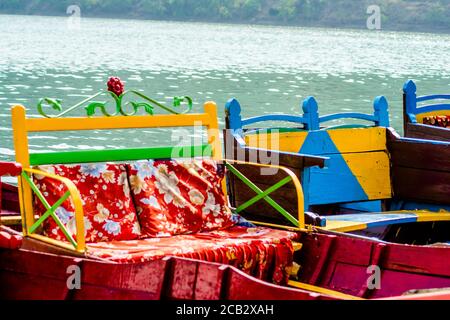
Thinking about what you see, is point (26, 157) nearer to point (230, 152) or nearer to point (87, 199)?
point (87, 199)

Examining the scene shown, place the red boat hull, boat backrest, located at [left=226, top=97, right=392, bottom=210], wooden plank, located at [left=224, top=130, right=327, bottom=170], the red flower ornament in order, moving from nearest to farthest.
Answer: the red boat hull → the red flower ornament → wooden plank, located at [left=224, top=130, right=327, bottom=170] → boat backrest, located at [left=226, top=97, right=392, bottom=210]

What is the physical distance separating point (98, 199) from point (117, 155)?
1.24ft

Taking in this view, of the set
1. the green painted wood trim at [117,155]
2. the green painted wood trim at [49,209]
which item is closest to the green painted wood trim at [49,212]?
the green painted wood trim at [49,209]

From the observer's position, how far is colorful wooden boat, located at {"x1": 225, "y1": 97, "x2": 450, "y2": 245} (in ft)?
29.8

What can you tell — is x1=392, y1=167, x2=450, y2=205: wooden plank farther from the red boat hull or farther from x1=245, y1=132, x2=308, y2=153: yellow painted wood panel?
the red boat hull

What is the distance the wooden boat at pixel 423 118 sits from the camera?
10.2m

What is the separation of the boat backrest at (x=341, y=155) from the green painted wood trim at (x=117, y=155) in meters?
1.86

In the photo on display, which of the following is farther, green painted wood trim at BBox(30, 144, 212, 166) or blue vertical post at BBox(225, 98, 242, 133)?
blue vertical post at BBox(225, 98, 242, 133)

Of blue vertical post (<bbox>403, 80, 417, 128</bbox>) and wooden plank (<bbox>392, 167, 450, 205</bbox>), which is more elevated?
blue vertical post (<bbox>403, 80, 417, 128</bbox>)

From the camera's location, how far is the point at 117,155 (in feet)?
23.4

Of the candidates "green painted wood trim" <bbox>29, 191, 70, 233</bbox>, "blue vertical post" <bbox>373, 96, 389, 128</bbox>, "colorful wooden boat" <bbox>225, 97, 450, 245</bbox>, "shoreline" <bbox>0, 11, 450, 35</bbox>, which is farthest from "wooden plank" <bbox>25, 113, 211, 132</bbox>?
"shoreline" <bbox>0, 11, 450, 35</bbox>

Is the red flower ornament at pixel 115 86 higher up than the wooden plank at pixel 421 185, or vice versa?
the red flower ornament at pixel 115 86

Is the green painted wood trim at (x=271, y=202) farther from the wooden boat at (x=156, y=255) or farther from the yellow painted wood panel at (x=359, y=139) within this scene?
the yellow painted wood panel at (x=359, y=139)

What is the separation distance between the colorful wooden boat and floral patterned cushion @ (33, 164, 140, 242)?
1.99 metres
